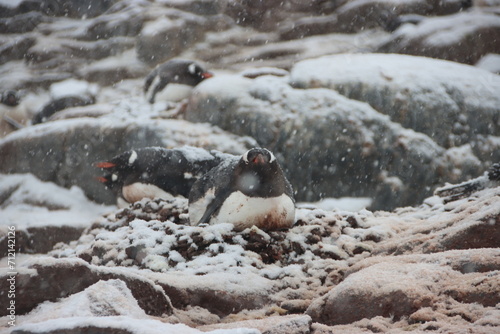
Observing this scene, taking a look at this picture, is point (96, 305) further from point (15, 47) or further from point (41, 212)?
point (15, 47)

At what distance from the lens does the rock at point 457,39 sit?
894 cm

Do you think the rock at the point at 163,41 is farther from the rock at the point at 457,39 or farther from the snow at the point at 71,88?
the rock at the point at 457,39

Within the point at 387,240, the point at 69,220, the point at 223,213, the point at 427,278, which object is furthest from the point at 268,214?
the point at 69,220

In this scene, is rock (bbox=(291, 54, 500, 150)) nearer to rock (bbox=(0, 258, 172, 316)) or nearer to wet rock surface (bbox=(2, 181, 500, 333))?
wet rock surface (bbox=(2, 181, 500, 333))

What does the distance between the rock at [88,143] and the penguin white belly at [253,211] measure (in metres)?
2.99

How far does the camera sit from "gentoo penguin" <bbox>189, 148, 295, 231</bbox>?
3.30m

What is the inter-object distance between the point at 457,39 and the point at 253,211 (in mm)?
7226

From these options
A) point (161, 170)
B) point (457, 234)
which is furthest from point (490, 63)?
point (457, 234)

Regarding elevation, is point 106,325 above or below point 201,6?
above

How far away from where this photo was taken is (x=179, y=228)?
3.46 m

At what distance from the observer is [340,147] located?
621cm

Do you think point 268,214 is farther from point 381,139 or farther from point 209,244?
point 381,139

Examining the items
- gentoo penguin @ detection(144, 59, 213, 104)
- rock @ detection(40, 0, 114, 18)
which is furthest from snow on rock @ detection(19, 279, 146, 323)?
rock @ detection(40, 0, 114, 18)

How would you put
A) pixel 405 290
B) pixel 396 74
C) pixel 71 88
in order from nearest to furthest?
pixel 405 290 → pixel 396 74 → pixel 71 88
